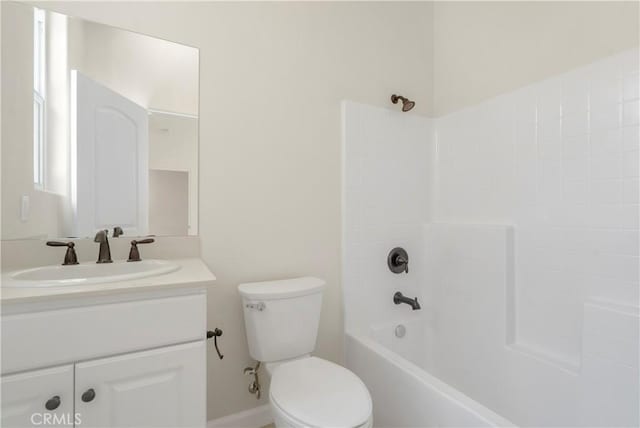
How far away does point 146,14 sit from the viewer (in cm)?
137

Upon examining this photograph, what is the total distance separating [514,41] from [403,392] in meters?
1.84

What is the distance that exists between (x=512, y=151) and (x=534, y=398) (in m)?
1.21

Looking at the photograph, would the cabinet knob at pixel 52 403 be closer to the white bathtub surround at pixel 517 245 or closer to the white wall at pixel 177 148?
the white wall at pixel 177 148

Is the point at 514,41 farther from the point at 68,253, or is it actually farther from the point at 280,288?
the point at 68,253

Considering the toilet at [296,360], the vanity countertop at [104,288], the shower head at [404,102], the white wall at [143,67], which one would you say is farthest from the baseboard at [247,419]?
the shower head at [404,102]

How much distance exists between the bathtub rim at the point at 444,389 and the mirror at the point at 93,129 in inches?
41.8

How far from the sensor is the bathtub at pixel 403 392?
1.10 m

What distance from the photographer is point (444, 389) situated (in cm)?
120

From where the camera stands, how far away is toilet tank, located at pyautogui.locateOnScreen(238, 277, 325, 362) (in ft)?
4.58

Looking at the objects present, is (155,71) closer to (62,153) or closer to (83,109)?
(83,109)

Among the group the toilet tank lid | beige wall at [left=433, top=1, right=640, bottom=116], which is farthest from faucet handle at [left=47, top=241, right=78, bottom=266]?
beige wall at [left=433, top=1, right=640, bottom=116]

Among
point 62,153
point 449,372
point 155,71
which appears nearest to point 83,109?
point 62,153

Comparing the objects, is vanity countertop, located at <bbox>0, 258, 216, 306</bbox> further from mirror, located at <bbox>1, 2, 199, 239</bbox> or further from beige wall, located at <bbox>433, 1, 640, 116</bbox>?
beige wall, located at <bbox>433, 1, 640, 116</bbox>

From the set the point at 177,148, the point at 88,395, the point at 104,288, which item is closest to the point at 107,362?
the point at 88,395
